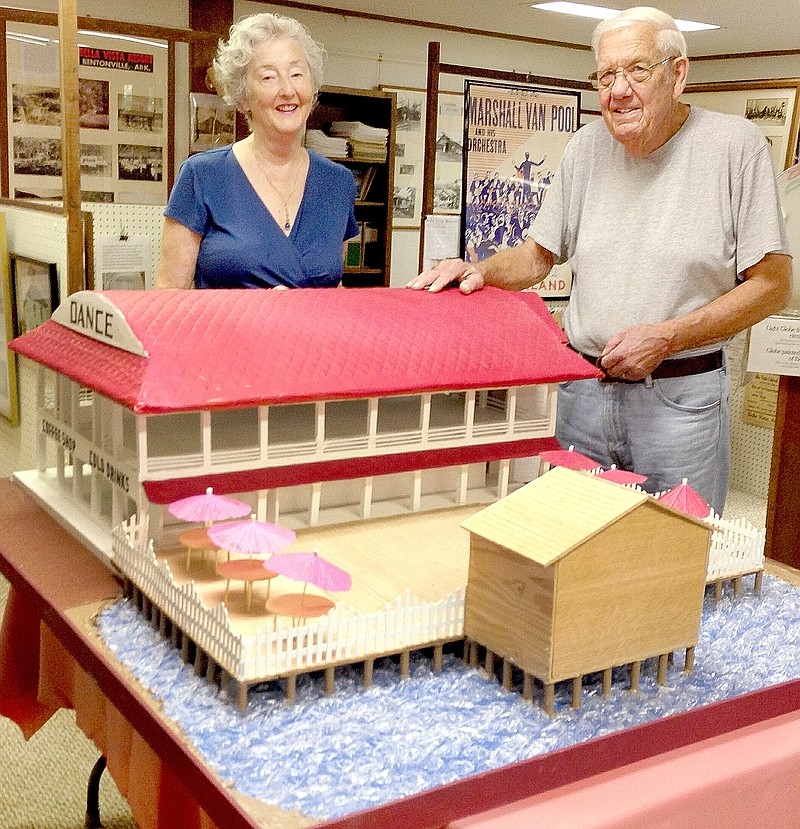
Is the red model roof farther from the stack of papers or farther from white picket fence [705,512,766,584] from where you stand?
the stack of papers

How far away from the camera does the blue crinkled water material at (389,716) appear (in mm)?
1498

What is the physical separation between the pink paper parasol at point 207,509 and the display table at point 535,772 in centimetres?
29

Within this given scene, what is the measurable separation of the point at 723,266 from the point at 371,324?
0.99 meters

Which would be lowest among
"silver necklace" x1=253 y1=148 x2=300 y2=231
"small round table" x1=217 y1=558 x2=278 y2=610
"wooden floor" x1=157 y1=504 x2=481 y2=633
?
"wooden floor" x1=157 y1=504 x2=481 y2=633


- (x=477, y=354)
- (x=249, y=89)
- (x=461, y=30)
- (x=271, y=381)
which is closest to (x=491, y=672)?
(x=271, y=381)

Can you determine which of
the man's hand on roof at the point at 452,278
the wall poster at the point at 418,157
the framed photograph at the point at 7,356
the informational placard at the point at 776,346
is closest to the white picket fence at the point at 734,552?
the man's hand on roof at the point at 452,278

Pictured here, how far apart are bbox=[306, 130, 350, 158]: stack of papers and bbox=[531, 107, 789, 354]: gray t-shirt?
518 centimetres

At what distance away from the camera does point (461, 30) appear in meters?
9.15

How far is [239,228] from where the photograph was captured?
2.95 m

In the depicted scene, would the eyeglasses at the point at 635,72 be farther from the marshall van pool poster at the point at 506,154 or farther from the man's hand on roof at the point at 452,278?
the marshall van pool poster at the point at 506,154

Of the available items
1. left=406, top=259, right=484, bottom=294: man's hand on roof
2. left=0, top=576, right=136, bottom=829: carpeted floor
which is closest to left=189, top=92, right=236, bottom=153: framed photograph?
left=406, top=259, right=484, bottom=294: man's hand on roof

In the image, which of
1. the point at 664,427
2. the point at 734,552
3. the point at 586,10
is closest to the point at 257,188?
the point at 664,427

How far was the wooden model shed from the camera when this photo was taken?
171cm

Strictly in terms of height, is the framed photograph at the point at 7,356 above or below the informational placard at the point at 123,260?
below
